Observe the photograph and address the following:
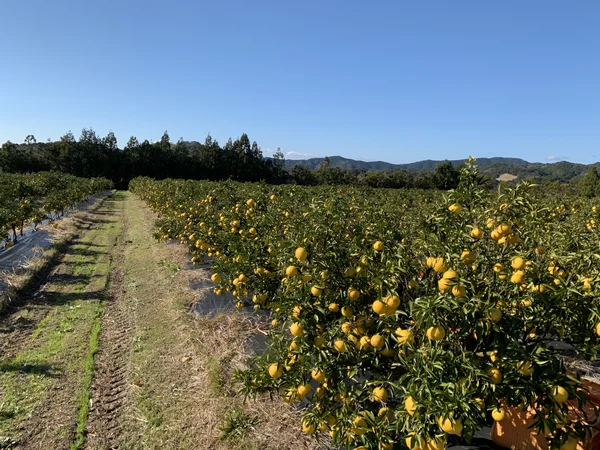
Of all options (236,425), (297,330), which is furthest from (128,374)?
(297,330)

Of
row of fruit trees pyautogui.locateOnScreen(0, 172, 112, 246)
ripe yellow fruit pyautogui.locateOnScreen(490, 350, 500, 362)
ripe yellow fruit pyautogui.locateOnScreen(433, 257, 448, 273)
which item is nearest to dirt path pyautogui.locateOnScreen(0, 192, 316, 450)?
ripe yellow fruit pyautogui.locateOnScreen(490, 350, 500, 362)

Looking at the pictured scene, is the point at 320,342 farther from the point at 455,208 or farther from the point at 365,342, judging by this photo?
the point at 455,208

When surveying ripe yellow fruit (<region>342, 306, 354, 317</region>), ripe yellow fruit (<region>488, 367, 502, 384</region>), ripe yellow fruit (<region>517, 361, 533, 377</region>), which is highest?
ripe yellow fruit (<region>517, 361, 533, 377</region>)

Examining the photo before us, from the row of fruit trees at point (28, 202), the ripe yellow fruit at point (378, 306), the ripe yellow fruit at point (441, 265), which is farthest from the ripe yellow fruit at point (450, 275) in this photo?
the row of fruit trees at point (28, 202)

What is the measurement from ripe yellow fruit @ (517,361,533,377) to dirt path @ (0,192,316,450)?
1.96m

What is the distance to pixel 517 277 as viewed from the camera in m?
1.87

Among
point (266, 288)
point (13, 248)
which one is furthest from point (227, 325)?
point (13, 248)

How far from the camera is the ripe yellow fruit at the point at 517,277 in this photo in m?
1.86

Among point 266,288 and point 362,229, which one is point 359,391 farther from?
point 266,288

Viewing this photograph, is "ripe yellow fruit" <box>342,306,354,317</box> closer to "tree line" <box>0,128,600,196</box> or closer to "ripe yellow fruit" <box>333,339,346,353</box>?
"ripe yellow fruit" <box>333,339,346,353</box>

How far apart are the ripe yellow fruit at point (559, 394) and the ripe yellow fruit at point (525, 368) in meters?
0.11

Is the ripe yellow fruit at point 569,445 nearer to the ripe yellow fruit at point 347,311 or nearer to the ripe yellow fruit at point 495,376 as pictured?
the ripe yellow fruit at point 495,376

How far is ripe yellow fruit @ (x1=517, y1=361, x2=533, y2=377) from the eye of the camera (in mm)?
1727

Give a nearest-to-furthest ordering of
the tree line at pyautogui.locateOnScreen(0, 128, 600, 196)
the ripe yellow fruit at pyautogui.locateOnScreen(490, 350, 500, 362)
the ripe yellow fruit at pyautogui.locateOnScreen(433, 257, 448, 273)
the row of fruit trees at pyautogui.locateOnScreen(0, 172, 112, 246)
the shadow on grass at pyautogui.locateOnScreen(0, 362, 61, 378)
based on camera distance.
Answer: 1. the ripe yellow fruit at pyautogui.locateOnScreen(490, 350, 500, 362)
2. the ripe yellow fruit at pyautogui.locateOnScreen(433, 257, 448, 273)
3. the shadow on grass at pyautogui.locateOnScreen(0, 362, 61, 378)
4. the row of fruit trees at pyautogui.locateOnScreen(0, 172, 112, 246)
5. the tree line at pyautogui.locateOnScreen(0, 128, 600, 196)
